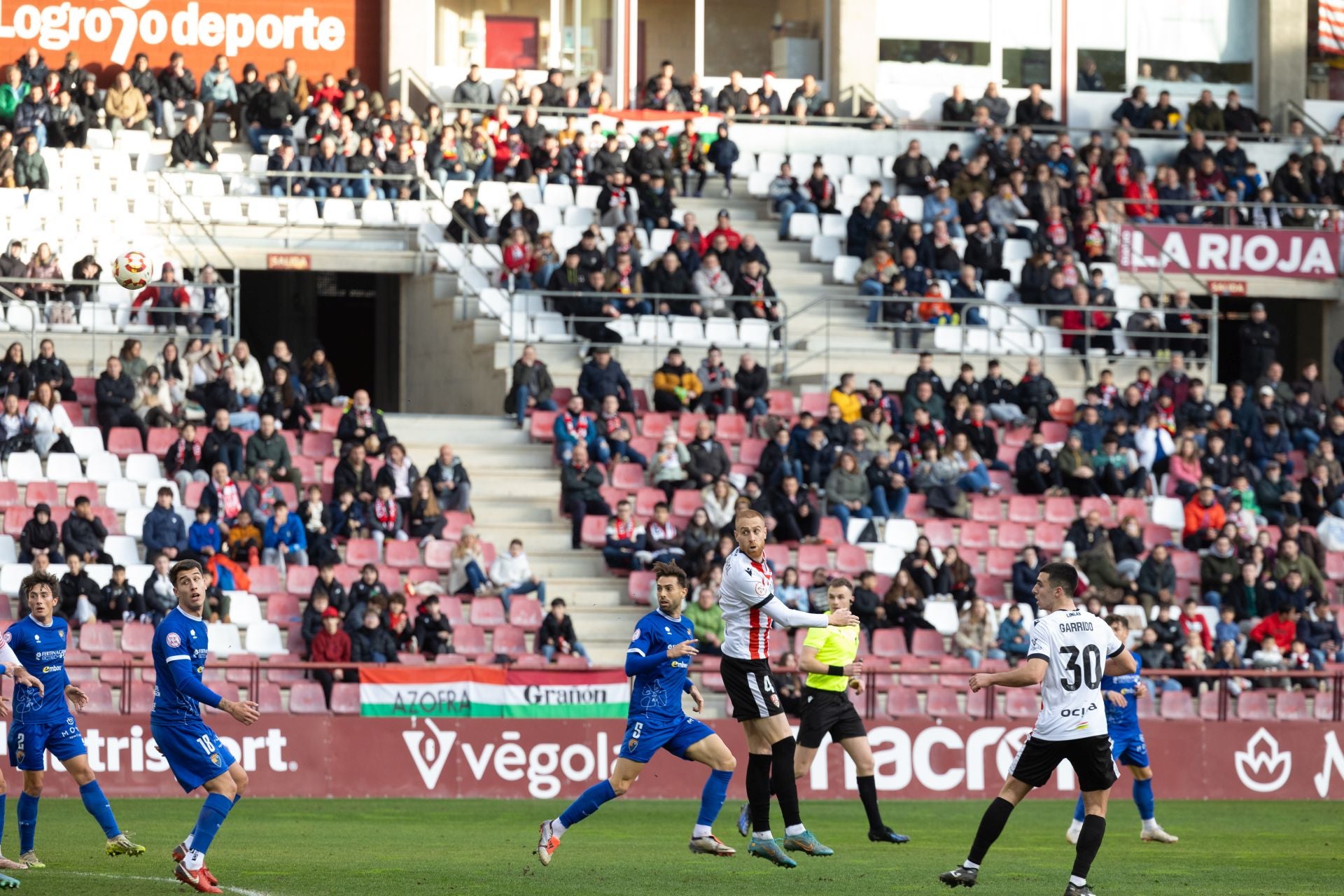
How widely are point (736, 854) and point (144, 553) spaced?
11.3 meters

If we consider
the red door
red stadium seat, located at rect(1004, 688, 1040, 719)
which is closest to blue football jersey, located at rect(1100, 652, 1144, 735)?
red stadium seat, located at rect(1004, 688, 1040, 719)

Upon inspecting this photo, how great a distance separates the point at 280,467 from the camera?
25.3 m

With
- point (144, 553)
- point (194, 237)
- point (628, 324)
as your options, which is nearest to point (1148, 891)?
point (144, 553)

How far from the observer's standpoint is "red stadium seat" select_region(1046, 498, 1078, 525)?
2753 cm

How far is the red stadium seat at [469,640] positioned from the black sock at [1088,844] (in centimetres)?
1250

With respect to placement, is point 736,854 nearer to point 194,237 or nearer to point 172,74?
point 194,237

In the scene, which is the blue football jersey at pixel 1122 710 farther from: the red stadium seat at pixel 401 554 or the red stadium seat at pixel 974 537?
the red stadium seat at pixel 401 554

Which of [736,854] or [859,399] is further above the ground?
[859,399]

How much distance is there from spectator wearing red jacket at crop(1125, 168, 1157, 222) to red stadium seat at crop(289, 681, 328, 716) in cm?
1836

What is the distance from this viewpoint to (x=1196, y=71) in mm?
39281

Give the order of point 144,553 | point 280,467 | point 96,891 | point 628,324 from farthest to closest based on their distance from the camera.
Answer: point 628,324 → point 280,467 → point 144,553 → point 96,891

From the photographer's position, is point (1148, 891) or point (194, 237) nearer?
point (1148, 891)

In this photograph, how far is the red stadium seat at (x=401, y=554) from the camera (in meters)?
24.7

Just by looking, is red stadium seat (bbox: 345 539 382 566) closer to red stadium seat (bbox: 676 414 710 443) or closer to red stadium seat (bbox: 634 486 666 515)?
red stadium seat (bbox: 634 486 666 515)
